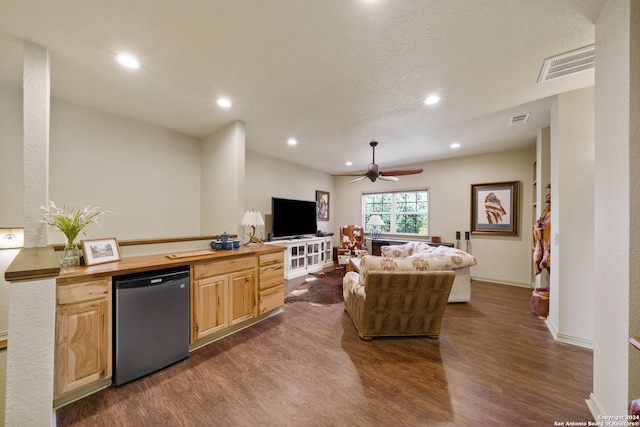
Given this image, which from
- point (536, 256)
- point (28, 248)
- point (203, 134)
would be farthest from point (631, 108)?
point (203, 134)

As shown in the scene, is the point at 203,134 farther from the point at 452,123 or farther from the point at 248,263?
the point at 452,123

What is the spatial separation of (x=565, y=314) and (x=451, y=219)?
297cm

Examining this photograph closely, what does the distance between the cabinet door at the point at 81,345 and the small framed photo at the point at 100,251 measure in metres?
0.43

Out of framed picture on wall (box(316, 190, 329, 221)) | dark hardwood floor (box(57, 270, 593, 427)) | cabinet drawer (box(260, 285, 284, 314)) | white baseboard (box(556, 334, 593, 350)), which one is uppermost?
framed picture on wall (box(316, 190, 329, 221))

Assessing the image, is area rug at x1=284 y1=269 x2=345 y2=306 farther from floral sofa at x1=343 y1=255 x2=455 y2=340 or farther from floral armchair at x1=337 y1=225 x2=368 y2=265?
floral sofa at x1=343 y1=255 x2=455 y2=340

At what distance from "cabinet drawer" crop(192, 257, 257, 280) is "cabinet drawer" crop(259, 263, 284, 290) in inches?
7.4

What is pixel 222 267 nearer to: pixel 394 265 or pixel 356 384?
pixel 356 384

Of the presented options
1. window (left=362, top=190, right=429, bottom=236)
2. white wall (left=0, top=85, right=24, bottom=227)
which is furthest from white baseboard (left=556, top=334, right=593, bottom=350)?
white wall (left=0, top=85, right=24, bottom=227)

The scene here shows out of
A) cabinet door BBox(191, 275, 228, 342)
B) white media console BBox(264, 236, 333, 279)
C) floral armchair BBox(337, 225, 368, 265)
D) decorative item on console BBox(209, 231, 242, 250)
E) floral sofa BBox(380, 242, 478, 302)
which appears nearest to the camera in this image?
cabinet door BBox(191, 275, 228, 342)

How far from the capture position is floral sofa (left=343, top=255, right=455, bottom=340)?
2.29 meters

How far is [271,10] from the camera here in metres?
1.50

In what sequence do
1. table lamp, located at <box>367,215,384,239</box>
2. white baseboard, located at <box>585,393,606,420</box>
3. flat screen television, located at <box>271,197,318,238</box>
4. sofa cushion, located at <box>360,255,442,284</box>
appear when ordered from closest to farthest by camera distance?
white baseboard, located at <box>585,393,606,420</box>
sofa cushion, located at <box>360,255,442,284</box>
flat screen television, located at <box>271,197,318,238</box>
table lamp, located at <box>367,215,384,239</box>

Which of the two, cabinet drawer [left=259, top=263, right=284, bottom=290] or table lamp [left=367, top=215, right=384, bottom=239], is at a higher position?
table lamp [left=367, top=215, right=384, bottom=239]

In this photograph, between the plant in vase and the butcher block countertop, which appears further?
the plant in vase
